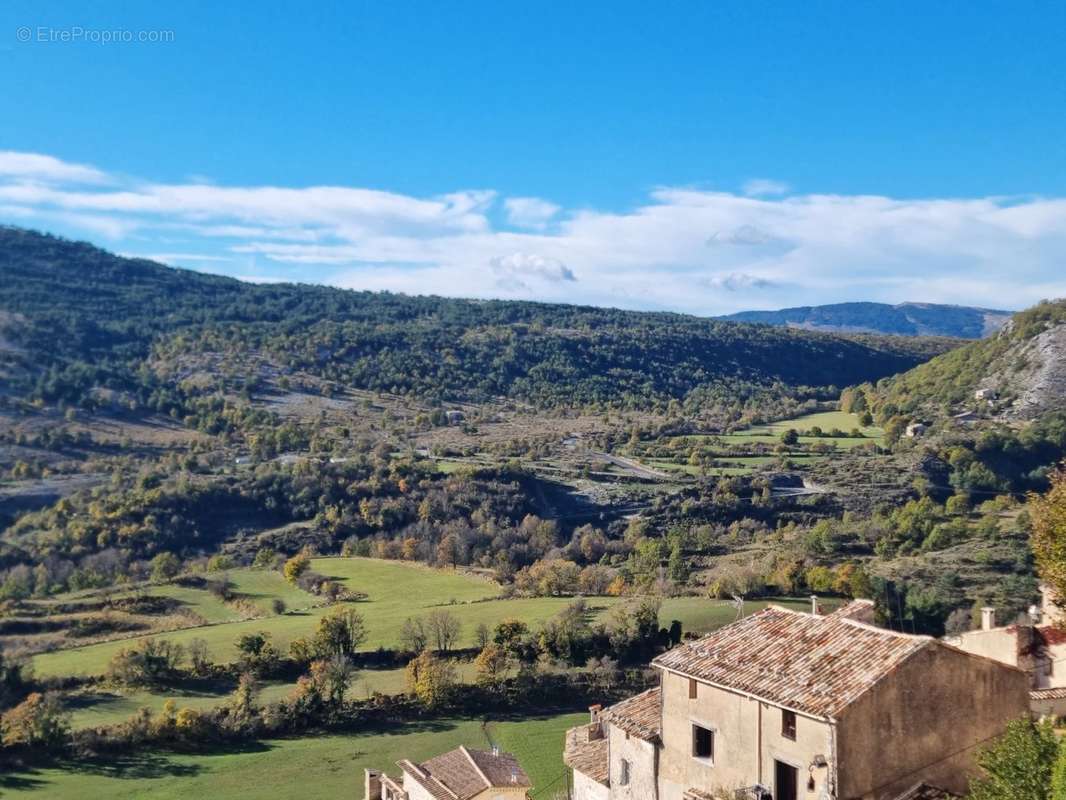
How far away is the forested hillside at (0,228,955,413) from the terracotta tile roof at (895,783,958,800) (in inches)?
4212

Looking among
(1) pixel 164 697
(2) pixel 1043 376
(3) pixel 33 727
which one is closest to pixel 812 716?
(3) pixel 33 727

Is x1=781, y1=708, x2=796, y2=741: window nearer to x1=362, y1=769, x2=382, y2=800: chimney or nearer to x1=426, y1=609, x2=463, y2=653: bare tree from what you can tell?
x1=362, y1=769, x2=382, y2=800: chimney

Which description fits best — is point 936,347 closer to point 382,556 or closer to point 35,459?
point 382,556

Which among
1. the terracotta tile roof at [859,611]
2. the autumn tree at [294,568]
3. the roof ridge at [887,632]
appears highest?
the roof ridge at [887,632]

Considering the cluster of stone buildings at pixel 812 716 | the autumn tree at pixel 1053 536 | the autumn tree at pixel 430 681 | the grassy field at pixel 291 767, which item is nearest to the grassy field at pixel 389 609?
the autumn tree at pixel 430 681

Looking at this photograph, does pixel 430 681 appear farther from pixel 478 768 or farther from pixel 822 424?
pixel 822 424

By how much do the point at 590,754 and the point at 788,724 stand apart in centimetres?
737

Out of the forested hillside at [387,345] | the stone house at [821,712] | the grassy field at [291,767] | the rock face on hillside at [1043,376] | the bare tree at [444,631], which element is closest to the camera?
the stone house at [821,712]

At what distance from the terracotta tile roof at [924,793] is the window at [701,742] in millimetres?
2857

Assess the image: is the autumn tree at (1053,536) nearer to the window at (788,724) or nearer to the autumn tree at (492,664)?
the window at (788,724)

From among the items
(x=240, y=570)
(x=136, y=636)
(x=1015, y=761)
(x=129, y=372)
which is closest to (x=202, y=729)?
(x=136, y=636)

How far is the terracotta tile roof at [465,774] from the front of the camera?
23.5m

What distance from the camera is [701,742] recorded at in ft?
47.9

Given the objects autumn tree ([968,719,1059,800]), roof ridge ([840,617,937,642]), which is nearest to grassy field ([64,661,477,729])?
roof ridge ([840,617,937,642])
